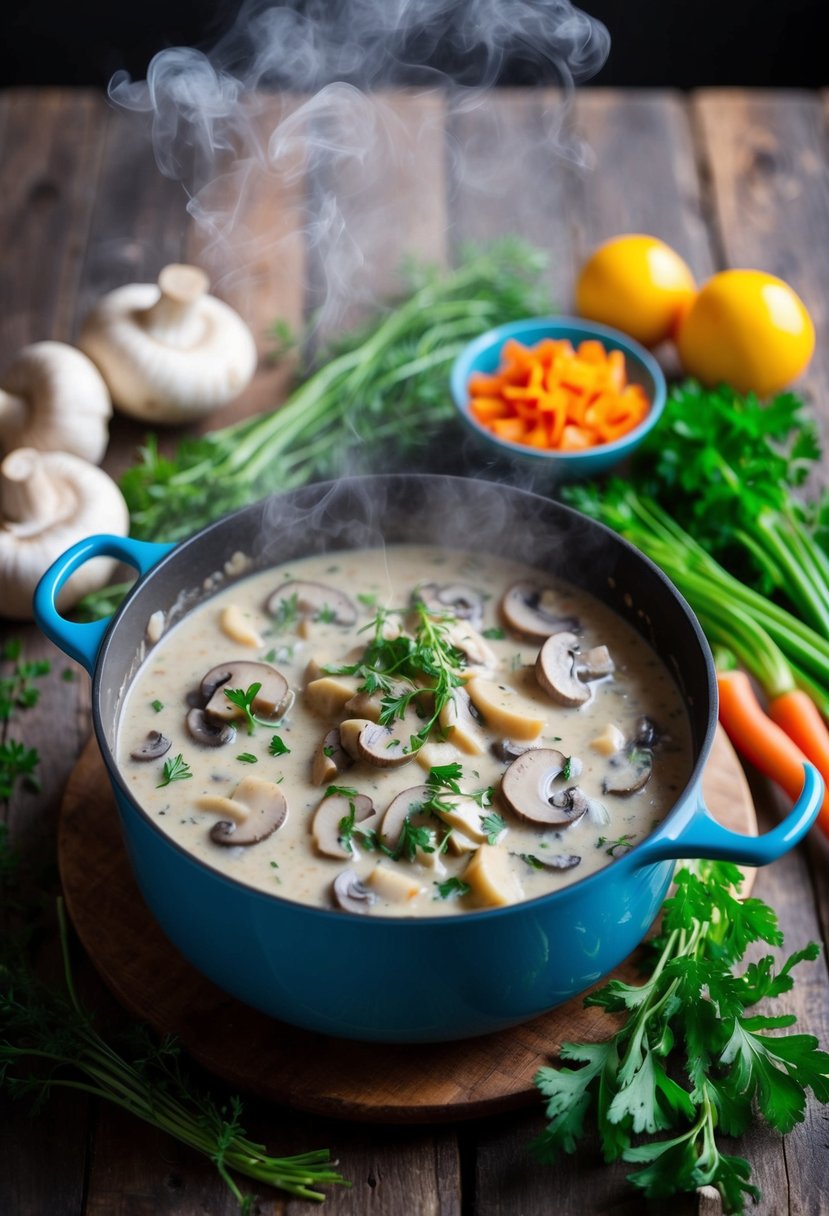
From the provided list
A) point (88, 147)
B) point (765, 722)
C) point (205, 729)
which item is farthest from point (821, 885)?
point (88, 147)

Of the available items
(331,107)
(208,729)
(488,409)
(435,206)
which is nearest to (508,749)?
(208,729)

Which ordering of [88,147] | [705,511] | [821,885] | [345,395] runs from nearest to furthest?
[821,885]
[705,511]
[345,395]
[88,147]

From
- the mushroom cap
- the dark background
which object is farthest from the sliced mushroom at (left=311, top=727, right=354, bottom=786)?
the dark background

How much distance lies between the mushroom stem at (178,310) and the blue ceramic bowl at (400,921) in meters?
1.19

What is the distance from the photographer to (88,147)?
479 centimetres

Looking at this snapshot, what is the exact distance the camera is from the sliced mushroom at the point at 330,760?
98.8 inches

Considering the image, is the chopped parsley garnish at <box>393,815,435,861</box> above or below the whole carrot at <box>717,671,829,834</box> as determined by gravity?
above

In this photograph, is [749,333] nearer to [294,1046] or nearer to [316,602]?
[316,602]

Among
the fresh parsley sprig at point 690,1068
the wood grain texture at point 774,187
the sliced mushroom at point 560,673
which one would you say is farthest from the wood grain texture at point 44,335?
the wood grain texture at point 774,187

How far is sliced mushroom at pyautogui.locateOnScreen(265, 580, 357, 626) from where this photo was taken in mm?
2961

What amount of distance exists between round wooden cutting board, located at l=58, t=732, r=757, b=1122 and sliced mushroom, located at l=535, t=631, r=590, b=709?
56 centimetres

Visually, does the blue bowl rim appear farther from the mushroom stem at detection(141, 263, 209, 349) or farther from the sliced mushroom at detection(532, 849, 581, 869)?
the sliced mushroom at detection(532, 849, 581, 869)

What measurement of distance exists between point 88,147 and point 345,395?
1756mm

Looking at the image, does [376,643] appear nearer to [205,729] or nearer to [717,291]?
[205,729]
